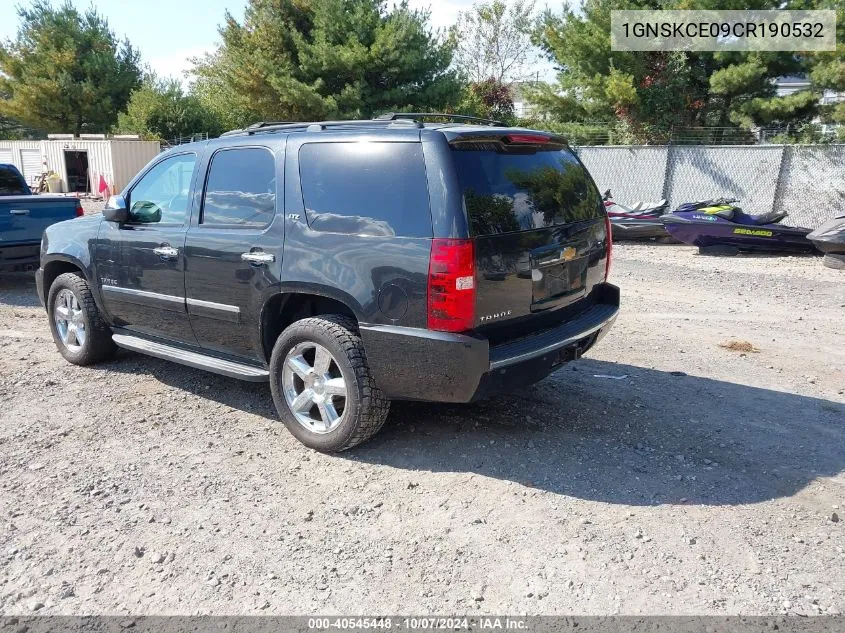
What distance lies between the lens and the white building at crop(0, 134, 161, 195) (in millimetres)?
24406

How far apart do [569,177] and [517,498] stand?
207 cm

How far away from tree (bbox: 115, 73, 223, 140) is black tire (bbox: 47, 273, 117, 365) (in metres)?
24.6

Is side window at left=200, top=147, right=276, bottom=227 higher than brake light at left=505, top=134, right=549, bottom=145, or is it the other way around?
brake light at left=505, top=134, right=549, bottom=145

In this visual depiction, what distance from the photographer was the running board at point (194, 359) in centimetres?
440

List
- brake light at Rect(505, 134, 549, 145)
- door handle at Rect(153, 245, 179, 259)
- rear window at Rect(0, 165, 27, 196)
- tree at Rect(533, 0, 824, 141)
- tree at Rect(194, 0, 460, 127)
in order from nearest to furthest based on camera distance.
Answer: brake light at Rect(505, 134, 549, 145) < door handle at Rect(153, 245, 179, 259) < rear window at Rect(0, 165, 27, 196) < tree at Rect(533, 0, 824, 141) < tree at Rect(194, 0, 460, 127)

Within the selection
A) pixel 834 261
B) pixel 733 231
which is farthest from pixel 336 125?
pixel 733 231

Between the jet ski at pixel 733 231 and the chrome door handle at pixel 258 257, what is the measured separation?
30.8ft

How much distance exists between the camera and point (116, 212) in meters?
5.07

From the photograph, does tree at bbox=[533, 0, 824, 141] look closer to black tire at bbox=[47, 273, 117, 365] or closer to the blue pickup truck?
the blue pickup truck

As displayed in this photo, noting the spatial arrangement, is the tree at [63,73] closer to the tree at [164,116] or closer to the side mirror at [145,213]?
Answer: the tree at [164,116]

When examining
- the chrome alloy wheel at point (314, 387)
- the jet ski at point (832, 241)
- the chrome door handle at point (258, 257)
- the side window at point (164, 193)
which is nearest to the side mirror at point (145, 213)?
the side window at point (164, 193)

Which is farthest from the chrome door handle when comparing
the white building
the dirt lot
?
→ the white building

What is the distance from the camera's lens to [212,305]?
4.50 m

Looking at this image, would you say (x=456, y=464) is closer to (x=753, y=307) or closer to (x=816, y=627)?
(x=816, y=627)
